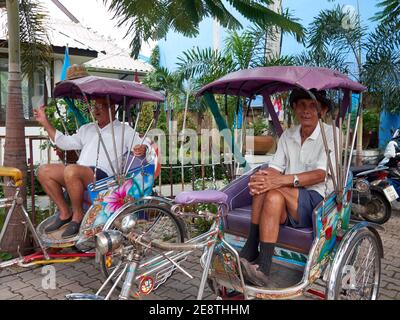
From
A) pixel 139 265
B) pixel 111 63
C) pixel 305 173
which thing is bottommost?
pixel 139 265

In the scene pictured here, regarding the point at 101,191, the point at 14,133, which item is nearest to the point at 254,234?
the point at 101,191

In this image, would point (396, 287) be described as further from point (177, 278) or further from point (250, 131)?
point (250, 131)

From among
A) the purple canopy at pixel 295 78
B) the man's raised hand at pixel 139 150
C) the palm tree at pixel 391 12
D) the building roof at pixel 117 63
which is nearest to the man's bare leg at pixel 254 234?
the purple canopy at pixel 295 78

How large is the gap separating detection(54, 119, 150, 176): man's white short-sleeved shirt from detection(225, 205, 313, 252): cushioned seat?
1255mm

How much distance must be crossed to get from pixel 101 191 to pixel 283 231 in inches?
63.1

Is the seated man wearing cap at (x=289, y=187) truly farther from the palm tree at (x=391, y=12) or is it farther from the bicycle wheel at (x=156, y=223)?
the palm tree at (x=391, y=12)

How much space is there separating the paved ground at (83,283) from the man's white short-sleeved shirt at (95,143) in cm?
98

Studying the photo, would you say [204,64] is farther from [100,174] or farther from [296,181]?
[296,181]

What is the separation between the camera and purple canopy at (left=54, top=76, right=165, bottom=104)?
A: 10.2 feet

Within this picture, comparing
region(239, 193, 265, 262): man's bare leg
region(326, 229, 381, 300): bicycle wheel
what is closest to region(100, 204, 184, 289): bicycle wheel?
region(239, 193, 265, 262): man's bare leg

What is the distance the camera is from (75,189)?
11.1 feet

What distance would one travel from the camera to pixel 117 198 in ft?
10.9
